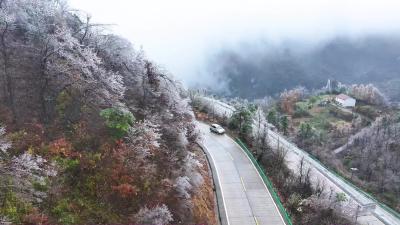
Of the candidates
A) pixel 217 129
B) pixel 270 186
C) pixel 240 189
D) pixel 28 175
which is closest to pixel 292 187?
pixel 270 186

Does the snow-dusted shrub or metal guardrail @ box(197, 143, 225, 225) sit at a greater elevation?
the snow-dusted shrub

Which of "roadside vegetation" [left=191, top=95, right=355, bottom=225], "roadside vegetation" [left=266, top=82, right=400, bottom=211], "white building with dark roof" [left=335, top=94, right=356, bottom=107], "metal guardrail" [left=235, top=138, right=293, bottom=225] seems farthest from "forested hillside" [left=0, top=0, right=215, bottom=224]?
"white building with dark roof" [left=335, top=94, right=356, bottom=107]

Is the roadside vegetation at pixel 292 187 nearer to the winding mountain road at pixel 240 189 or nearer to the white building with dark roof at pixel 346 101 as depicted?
the winding mountain road at pixel 240 189

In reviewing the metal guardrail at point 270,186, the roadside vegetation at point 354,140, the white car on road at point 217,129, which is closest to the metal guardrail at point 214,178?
the metal guardrail at point 270,186

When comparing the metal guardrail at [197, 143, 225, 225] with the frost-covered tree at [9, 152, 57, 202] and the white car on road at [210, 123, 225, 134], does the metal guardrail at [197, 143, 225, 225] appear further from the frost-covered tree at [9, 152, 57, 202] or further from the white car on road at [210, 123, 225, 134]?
the frost-covered tree at [9, 152, 57, 202]

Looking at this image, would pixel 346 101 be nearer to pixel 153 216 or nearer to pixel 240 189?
pixel 240 189

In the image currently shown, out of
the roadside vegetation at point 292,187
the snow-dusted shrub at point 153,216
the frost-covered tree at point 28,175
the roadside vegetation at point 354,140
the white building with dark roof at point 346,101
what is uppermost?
the frost-covered tree at point 28,175

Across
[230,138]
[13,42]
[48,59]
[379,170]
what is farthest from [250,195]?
[379,170]
